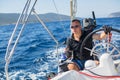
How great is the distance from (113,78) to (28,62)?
537cm

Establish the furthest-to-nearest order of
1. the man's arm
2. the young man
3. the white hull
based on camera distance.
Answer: the young man → the man's arm → the white hull

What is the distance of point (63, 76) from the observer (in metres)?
2.91

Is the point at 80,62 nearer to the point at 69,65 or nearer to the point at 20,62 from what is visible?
the point at 69,65

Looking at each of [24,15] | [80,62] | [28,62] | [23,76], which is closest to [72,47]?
[80,62]

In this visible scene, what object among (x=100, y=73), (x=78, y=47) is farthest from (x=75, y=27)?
(x=100, y=73)

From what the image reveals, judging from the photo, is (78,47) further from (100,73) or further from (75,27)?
(100,73)

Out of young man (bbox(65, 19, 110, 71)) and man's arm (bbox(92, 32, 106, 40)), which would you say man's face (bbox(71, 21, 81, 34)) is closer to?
young man (bbox(65, 19, 110, 71))

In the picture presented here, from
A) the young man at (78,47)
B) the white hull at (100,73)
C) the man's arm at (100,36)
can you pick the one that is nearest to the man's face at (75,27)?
the young man at (78,47)

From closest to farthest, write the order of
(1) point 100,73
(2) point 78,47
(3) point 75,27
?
(1) point 100,73, (3) point 75,27, (2) point 78,47

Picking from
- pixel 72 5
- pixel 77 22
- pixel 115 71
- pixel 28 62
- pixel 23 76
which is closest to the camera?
pixel 115 71

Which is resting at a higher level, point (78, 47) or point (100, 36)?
point (100, 36)

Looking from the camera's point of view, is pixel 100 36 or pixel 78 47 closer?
pixel 100 36

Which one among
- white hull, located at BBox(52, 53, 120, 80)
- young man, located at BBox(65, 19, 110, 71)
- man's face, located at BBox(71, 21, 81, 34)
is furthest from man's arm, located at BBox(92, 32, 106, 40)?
white hull, located at BBox(52, 53, 120, 80)

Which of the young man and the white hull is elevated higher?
the young man
